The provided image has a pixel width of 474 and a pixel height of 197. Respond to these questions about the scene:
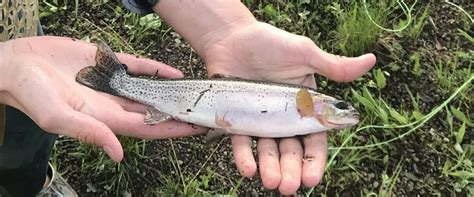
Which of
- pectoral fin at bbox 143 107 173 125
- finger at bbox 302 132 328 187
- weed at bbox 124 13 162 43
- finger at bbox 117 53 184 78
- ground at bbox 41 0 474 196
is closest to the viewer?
finger at bbox 302 132 328 187

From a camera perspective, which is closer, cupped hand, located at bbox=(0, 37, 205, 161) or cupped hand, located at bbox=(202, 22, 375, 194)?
cupped hand, located at bbox=(0, 37, 205, 161)

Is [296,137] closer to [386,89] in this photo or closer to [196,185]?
[196,185]

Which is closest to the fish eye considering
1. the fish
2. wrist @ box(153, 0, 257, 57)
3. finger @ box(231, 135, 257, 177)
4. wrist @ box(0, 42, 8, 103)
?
the fish

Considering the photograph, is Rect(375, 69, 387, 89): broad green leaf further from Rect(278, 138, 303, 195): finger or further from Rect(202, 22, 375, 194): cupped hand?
Rect(278, 138, 303, 195): finger

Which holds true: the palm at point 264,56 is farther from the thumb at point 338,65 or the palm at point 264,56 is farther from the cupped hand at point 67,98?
the cupped hand at point 67,98

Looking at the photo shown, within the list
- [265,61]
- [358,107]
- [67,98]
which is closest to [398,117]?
[358,107]

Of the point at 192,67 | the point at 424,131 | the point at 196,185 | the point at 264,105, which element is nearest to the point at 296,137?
the point at 264,105

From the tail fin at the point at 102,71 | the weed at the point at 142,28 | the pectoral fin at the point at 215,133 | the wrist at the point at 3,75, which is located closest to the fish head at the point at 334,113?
the pectoral fin at the point at 215,133

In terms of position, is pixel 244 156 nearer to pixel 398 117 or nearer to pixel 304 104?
pixel 304 104
